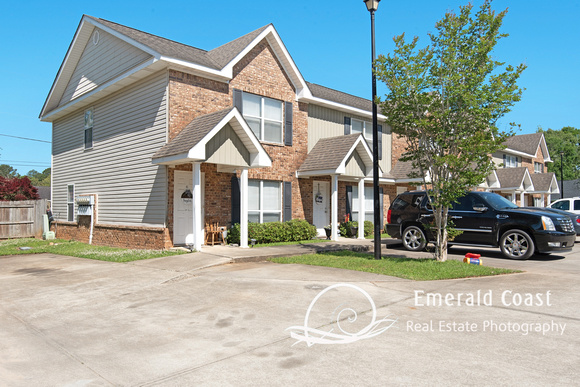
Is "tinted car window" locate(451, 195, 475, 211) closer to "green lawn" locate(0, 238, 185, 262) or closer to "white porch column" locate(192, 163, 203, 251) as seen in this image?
"white porch column" locate(192, 163, 203, 251)

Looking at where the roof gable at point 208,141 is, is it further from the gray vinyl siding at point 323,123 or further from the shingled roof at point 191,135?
the gray vinyl siding at point 323,123

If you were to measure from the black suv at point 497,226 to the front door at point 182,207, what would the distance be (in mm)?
6928

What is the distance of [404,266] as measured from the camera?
31.1ft

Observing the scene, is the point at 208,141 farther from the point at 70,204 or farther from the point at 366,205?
the point at 70,204

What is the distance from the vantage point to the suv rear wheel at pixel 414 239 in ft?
43.5

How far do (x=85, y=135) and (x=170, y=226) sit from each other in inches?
309

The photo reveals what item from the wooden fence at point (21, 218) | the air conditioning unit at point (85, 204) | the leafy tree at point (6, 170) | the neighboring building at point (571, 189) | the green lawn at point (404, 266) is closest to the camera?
the green lawn at point (404, 266)

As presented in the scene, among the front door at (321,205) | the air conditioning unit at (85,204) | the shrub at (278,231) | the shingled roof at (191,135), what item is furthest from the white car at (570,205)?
the air conditioning unit at (85,204)

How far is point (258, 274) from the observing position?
352 inches

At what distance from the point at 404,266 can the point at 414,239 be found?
13.9 feet

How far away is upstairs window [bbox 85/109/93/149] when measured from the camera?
17766 millimetres

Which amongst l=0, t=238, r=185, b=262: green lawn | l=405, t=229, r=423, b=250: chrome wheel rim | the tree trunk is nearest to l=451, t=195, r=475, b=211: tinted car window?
l=405, t=229, r=423, b=250: chrome wheel rim

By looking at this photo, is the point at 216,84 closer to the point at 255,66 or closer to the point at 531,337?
the point at 255,66

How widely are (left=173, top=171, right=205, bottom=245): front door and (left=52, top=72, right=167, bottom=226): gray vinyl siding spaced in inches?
15.6
